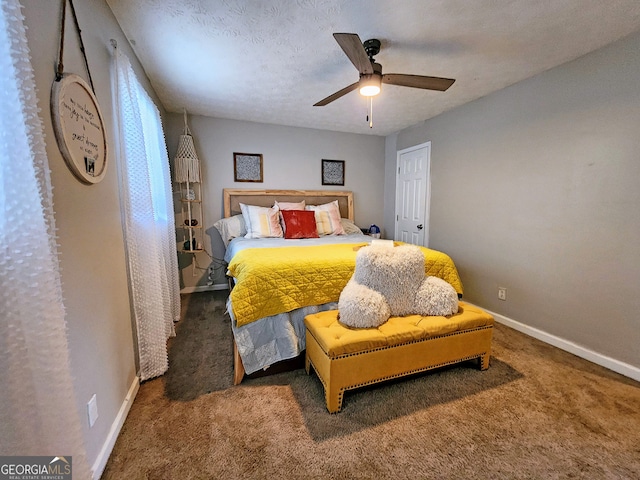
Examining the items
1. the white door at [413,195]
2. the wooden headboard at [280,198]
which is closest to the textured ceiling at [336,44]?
the white door at [413,195]

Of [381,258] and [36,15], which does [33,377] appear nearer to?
[36,15]

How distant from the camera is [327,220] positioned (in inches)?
144

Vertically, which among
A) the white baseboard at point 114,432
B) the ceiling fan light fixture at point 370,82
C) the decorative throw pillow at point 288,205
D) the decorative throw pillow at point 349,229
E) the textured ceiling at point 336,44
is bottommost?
the white baseboard at point 114,432

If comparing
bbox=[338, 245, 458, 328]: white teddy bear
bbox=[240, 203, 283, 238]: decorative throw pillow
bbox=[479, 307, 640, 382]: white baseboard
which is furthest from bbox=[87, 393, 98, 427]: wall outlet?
bbox=[479, 307, 640, 382]: white baseboard

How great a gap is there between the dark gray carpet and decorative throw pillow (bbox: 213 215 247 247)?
1703 mm

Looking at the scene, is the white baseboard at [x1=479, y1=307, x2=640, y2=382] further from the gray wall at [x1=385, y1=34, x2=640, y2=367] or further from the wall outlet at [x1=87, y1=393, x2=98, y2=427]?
the wall outlet at [x1=87, y1=393, x2=98, y2=427]

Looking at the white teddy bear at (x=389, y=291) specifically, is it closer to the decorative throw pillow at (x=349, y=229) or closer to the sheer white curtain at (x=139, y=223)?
the sheer white curtain at (x=139, y=223)

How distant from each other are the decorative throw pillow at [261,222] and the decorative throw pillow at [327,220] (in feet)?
1.80

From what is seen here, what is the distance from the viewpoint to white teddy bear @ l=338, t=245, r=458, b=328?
5.49 ft

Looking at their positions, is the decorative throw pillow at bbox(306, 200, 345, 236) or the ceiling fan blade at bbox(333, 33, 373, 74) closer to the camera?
the ceiling fan blade at bbox(333, 33, 373, 74)

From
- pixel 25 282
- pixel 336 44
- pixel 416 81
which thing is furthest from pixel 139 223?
pixel 416 81

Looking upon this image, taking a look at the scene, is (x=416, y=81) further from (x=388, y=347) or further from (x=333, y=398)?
(x=333, y=398)

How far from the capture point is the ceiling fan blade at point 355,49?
151 centimetres

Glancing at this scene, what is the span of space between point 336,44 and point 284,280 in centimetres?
172
